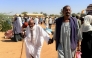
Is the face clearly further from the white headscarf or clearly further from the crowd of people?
the white headscarf

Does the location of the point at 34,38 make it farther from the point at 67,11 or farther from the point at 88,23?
the point at 67,11

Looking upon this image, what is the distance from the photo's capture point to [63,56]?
476 centimetres

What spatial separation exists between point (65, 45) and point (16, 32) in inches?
394

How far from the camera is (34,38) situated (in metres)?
6.22

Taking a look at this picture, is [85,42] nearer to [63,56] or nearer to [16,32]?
[63,56]

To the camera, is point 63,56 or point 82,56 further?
point 82,56

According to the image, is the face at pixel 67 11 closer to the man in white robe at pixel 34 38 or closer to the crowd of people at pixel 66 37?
the crowd of people at pixel 66 37

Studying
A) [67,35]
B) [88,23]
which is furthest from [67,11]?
[88,23]

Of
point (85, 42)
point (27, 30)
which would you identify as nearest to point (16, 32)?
point (27, 30)

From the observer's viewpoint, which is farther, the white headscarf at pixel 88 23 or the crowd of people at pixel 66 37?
the white headscarf at pixel 88 23

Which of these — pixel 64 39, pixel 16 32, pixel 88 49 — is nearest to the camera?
pixel 64 39

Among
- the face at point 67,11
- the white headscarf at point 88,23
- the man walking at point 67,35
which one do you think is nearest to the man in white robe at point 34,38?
the white headscarf at point 88,23

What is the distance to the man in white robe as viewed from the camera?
6.17 m

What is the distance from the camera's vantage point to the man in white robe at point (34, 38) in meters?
6.17
